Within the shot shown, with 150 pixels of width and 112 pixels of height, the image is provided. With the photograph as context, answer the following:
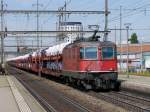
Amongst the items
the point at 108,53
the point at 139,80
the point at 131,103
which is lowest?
the point at 131,103

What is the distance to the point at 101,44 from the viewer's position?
A: 29734 mm

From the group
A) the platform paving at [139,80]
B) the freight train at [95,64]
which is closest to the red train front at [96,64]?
the freight train at [95,64]

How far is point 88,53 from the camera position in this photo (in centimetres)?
2988

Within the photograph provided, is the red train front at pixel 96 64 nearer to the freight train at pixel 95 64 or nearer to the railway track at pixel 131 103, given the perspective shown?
the freight train at pixel 95 64

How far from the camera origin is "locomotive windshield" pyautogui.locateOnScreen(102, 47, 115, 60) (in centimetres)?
2975

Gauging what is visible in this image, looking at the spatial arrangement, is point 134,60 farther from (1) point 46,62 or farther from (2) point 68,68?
(2) point 68,68

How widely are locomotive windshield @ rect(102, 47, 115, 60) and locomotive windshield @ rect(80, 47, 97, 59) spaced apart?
51 cm

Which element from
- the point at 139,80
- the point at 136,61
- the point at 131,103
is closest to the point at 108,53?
the point at 131,103

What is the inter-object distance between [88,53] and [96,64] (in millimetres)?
893

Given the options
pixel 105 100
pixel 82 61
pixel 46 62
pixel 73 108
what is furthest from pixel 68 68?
Answer: pixel 46 62

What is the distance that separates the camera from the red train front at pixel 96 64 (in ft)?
95.8

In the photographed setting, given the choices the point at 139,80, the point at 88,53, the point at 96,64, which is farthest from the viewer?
the point at 139,80

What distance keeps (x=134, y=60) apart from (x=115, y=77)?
6200 centimetres

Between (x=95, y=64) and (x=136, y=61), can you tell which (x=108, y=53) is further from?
(x=136, y=61)
